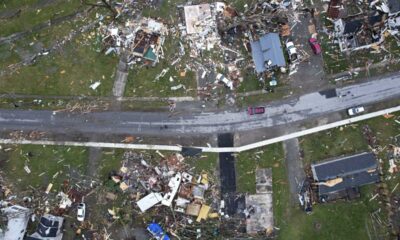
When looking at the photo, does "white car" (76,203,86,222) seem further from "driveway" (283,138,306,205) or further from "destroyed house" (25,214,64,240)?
"driveway" (283,138,306,205)

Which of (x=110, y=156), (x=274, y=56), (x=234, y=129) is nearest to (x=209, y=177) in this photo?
(x=234, y=129)

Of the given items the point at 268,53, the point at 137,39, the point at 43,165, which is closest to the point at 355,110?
the point at 268,53

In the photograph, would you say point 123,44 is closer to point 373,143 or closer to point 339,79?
point 339,79

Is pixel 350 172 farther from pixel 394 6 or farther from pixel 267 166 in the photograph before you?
pixel 394 6

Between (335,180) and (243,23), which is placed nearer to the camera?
(335,180)

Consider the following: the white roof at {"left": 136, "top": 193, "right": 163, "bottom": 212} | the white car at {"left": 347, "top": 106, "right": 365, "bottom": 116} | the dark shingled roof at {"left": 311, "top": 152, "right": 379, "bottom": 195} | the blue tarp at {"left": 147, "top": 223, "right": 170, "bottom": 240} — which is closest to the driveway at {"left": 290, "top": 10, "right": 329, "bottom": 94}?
the white car at {"left": 347, "top": 106, "right": 365, "bottom": 116}

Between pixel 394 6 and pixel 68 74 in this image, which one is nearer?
pixel 394 6
